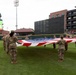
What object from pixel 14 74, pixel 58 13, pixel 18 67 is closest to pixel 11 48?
pixel 18 67

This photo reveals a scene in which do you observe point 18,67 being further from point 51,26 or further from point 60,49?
point 51,26

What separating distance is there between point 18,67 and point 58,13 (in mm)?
140696

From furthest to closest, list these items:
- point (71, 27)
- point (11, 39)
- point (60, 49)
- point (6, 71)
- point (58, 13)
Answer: point (58, 13) < point (71, 27) < point (60, 49) < point (11, 39) < point (6, 71)

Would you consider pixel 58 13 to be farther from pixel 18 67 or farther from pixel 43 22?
pixel 18 67

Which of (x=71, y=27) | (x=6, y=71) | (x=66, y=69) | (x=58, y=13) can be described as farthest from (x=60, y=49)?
(x=58, y=13)

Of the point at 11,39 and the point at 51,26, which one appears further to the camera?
the point at 51,26

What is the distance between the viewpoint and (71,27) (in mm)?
126312

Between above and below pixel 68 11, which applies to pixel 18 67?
below

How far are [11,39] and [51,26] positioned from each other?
114094mm

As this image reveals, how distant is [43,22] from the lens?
140 metres

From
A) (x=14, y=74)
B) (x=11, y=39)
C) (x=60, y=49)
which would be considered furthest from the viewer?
(x=60, y=49)

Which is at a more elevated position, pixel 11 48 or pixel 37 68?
pixel 11 48

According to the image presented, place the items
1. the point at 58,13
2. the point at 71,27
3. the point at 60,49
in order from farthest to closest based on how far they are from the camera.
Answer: the point at 58,13, the point at 71,27, the point at 60,49

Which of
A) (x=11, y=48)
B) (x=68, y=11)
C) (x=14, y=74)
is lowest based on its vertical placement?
(x=14, y=74)
